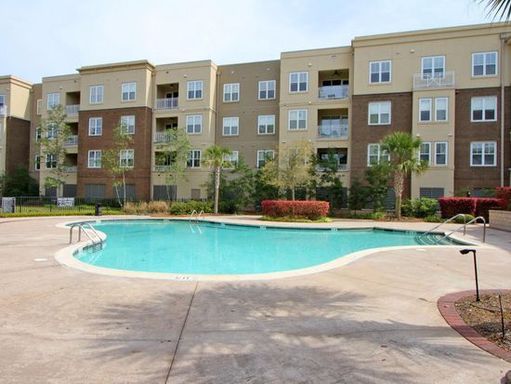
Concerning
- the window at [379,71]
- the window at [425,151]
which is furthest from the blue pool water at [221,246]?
the window at [379,71]

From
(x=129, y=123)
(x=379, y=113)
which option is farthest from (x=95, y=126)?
(x=379, y=113)

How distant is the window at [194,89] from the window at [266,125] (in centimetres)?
578

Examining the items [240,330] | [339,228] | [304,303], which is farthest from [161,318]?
[339,228]

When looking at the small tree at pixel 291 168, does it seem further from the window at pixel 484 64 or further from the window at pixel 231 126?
the window at pixel 484 64

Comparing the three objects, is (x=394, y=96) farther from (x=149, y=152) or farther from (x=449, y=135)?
(x=149, y=152)

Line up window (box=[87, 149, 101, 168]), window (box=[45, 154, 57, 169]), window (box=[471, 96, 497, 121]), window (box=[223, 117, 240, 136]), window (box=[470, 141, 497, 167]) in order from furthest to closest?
window (box=[45, 154, 57, 169]) → window (box=[87, 149, 101, 168]) → window (box=[223, 117, 240, 136]) → window (box=[471, 96, 497, 121]) → window (box=[470, 141, 497, 167])

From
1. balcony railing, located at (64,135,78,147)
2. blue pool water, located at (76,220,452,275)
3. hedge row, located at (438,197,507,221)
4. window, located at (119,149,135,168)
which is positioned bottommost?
blue pool water, located at (76,220,452,275)

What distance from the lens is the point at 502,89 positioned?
28.1 metres

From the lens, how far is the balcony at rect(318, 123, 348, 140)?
106 ft

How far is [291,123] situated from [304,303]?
28.1 meters

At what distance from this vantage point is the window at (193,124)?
1416 inches

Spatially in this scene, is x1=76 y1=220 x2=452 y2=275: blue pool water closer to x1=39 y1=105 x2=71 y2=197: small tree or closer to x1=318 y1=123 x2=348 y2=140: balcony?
x1=318 y1=123 x2=348 y2=140: balcony

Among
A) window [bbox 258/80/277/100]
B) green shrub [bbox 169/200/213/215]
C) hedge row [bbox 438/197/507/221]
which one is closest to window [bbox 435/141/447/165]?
hedge row [bbox 438/197/507/221]

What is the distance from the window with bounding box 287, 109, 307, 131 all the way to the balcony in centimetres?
139
